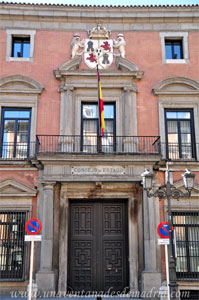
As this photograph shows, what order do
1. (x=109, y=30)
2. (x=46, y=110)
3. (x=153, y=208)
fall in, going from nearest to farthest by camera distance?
(x=153, y=208)
(x=46, y=110)
(x=109, y=30)

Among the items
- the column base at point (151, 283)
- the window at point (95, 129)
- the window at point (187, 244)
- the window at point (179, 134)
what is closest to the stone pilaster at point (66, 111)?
the window at point (95, 129)

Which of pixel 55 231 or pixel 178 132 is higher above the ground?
pixel 178 132

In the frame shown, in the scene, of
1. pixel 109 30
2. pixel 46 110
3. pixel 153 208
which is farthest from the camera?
pixel 109 30

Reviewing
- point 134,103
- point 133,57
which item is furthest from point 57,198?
point 133,57

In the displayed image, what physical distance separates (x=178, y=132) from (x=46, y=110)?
5.57 m

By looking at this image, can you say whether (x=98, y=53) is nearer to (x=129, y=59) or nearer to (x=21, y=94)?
(x=129, y=59)

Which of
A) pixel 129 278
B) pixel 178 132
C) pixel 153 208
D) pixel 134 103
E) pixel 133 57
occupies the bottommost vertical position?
pixel 129 278

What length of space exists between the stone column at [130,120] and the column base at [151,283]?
15.3 feet

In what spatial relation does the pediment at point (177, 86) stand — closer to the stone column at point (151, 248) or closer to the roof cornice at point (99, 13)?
the roof cornice at point (99, 13)

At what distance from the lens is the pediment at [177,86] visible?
15.7 m

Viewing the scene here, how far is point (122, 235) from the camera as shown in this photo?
14.6 meters

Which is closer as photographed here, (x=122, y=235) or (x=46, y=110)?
(x=122, y=235)

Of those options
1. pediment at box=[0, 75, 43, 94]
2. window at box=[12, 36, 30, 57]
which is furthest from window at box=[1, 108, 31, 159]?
window at box=[12, 36, 30, 57]

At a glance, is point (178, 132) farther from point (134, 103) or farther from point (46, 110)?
point (46, 110)
